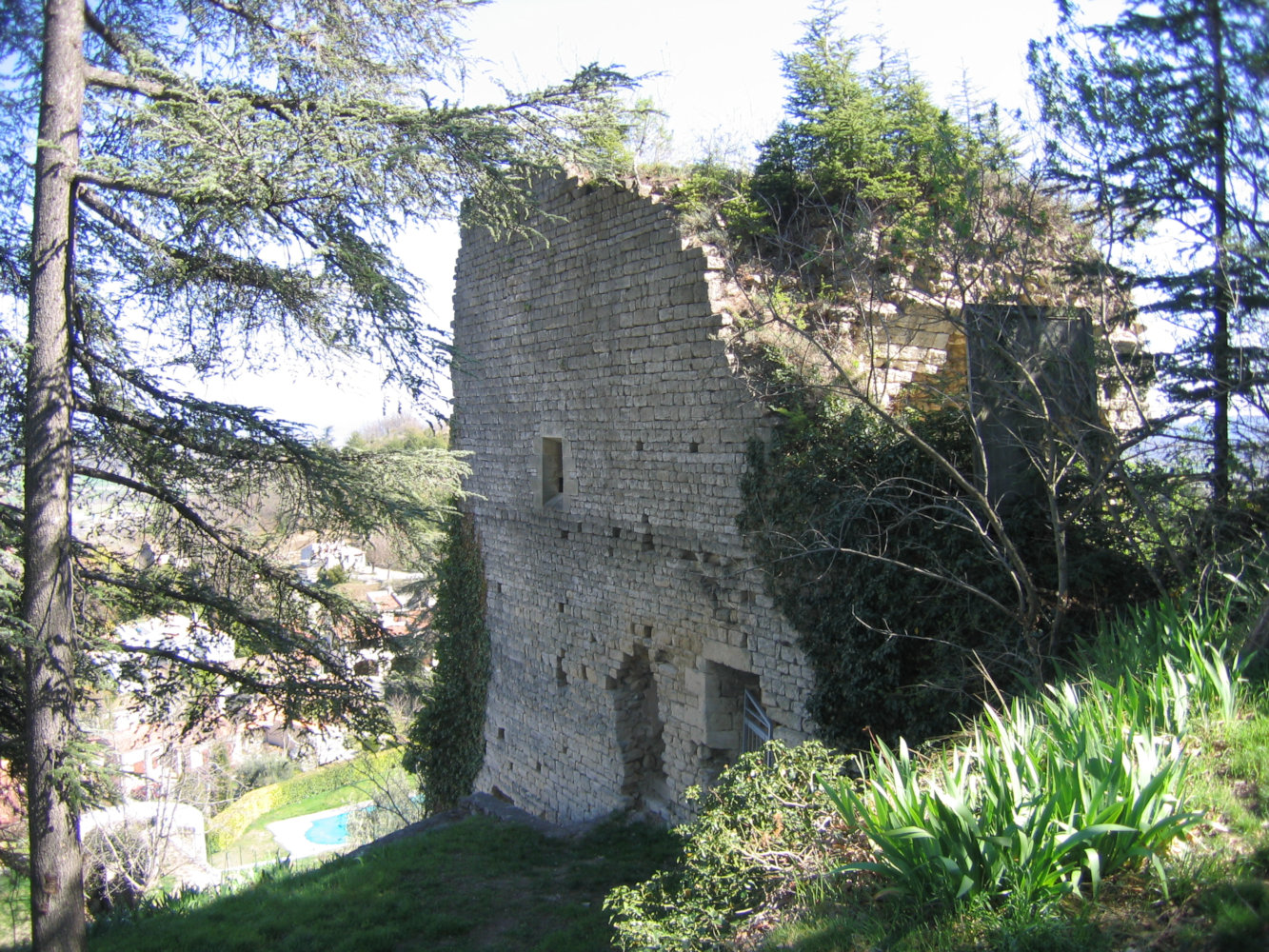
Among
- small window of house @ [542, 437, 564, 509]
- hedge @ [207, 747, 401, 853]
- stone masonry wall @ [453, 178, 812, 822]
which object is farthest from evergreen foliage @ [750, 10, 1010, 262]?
hedge @ [207, 747, 401, 853]

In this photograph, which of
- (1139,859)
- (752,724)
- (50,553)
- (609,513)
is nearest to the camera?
(1139,859)

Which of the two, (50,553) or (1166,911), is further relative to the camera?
(50,553)

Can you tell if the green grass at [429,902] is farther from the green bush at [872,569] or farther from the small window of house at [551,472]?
the small window of house at [551,472]

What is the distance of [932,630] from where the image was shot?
20.4 feet

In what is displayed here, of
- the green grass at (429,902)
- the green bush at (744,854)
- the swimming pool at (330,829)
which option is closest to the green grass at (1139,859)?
the green bush at (744,854)

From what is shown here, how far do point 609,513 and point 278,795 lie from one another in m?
22.4

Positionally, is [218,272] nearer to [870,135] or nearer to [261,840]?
[870,135]

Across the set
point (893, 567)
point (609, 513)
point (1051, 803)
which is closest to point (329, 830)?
point (609, 513)

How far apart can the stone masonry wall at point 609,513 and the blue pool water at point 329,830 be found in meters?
14.1

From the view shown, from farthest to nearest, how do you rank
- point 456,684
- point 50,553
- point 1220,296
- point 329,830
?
point 329,830
point 456,684
point 50,553
point 1220,296

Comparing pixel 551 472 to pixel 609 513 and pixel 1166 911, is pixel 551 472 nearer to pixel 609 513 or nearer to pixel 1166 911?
pixel 609 513

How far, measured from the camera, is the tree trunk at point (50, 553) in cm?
572

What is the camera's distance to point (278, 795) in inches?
1027

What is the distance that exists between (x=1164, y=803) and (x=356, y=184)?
19.2 feet
